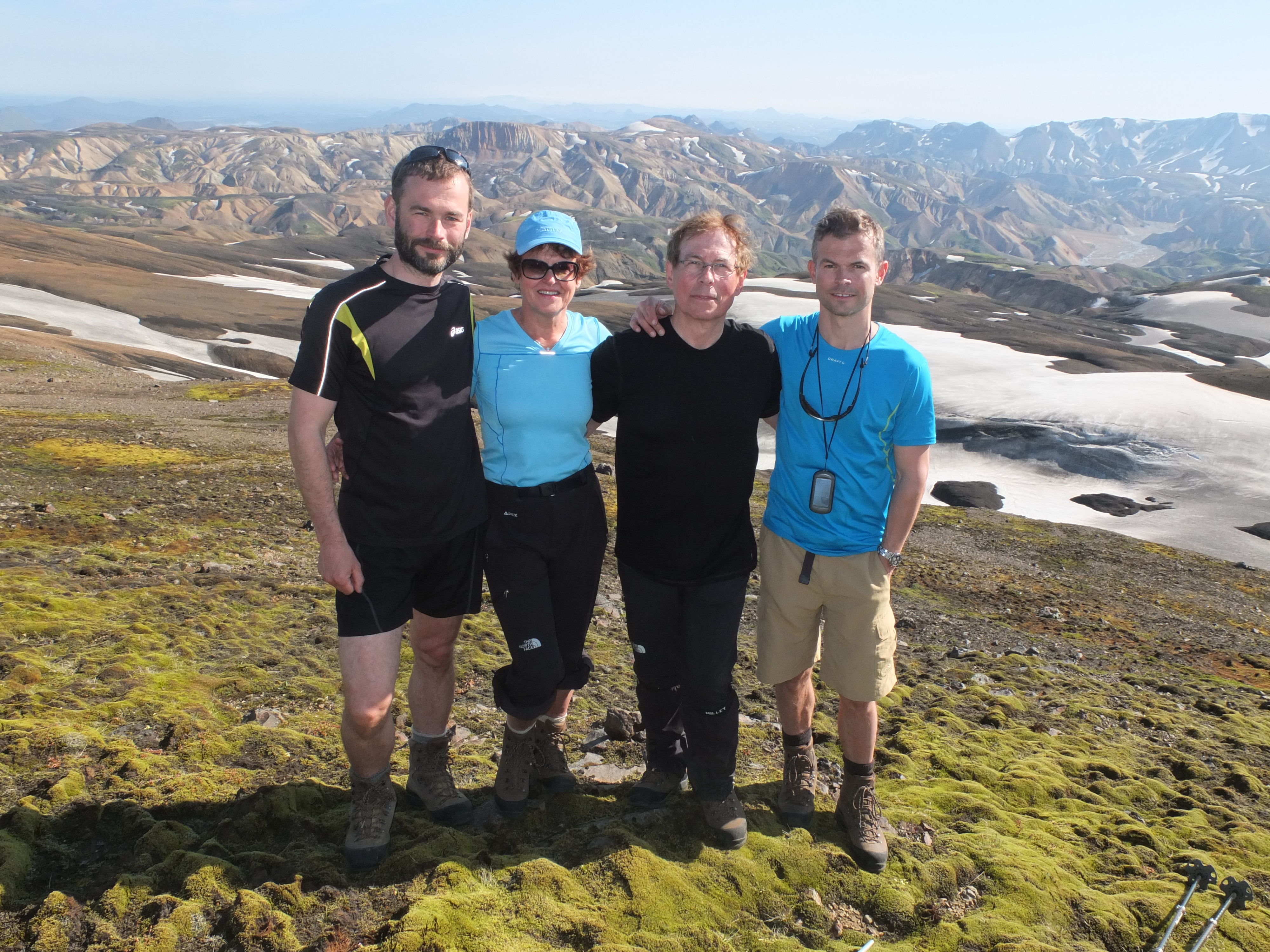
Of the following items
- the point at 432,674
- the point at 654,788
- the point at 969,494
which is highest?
the point at 432,674

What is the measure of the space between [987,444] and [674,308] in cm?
4951

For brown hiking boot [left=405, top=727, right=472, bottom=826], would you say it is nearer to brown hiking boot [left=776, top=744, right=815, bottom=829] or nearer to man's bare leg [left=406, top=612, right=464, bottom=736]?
man's bare leg [left=406, top=612, right=464, bottom=736]

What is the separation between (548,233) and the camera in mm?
5070

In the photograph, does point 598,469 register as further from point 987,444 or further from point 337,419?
point 987,444

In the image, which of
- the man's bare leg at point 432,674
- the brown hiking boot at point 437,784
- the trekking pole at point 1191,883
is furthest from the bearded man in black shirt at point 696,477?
the trekking pole at point 1191,883

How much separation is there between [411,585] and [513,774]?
1.67m

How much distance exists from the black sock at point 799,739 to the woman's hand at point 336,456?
12.3 feet

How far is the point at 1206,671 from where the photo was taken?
12.8 metres

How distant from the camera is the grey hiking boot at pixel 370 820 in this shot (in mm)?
4871

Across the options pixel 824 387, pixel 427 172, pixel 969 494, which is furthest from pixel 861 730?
pixel 969 494

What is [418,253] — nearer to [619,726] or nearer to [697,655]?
[697,655]

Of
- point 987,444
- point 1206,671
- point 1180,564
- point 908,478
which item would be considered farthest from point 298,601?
point 987,444

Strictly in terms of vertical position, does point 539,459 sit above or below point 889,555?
above

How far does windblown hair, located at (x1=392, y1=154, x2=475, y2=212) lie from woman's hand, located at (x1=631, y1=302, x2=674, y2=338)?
53.5 inches
